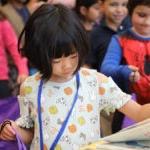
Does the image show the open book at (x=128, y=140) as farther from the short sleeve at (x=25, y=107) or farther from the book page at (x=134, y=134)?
the short sleeve at (x=25, y=107)

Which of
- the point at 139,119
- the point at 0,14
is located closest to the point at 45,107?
the point at 139,119

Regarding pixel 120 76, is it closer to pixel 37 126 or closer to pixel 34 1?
pixel 37 126

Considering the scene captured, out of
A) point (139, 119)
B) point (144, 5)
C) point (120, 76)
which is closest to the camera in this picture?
point (139, 119)

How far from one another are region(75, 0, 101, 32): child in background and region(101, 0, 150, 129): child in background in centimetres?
114

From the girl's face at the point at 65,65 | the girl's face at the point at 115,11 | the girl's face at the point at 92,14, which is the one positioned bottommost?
the girl's face at the point at 92,14

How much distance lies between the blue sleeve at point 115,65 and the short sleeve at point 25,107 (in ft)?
1.61

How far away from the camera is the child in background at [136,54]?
208 cm

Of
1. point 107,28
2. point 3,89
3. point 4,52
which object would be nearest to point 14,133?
point 3,89

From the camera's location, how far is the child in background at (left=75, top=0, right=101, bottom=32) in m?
3.33

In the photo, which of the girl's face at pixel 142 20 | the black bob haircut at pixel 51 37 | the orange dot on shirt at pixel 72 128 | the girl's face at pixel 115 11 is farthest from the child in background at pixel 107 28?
the black bob haircut at pixel 51 37


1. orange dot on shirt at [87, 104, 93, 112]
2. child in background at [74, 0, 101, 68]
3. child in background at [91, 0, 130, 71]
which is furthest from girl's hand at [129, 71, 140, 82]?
child in background at [74, 0, 101, 68]

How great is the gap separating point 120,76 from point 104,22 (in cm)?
119

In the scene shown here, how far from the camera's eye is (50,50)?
1435 millimetres

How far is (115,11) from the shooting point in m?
3.18
